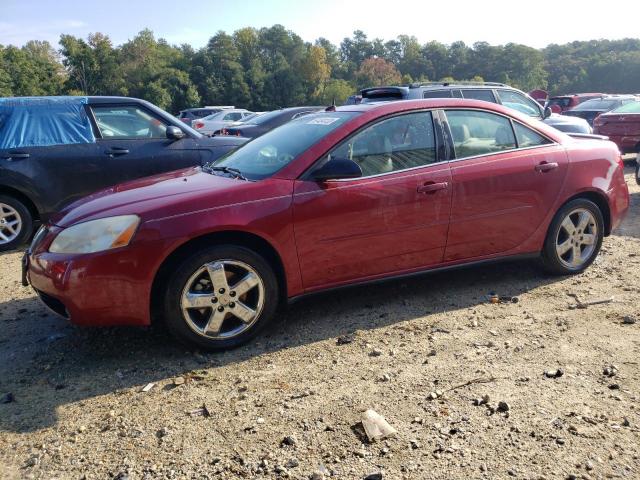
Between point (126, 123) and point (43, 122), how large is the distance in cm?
90

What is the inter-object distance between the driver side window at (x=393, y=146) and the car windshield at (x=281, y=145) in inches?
7.6

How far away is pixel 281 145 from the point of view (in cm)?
407

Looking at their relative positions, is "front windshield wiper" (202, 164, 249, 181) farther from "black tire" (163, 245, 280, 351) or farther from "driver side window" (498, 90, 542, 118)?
"driver side window" (498, 90, 542, 118)

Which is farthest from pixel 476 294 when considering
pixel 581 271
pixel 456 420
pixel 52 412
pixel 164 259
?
pixel 52 412

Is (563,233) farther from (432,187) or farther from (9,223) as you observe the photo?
(9,223)

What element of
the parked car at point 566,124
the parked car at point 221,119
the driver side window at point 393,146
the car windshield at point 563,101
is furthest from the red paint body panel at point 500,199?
the parked car at point 221,119

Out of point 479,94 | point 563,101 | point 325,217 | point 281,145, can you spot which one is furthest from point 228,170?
point 563,101

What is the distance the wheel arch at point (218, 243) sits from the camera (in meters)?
3.30

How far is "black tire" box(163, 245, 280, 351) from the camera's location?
325cm

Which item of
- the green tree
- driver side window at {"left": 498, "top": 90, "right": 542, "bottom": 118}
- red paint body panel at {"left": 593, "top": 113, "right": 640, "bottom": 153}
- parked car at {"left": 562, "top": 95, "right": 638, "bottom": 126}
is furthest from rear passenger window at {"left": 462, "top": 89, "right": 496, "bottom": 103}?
the green tree

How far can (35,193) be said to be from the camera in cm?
607

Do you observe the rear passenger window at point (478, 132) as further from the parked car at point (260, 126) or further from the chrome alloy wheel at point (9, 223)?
the parked car at point (260, 126)

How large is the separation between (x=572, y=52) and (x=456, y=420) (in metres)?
121

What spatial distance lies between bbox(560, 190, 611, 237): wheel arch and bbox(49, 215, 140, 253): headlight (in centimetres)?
341
